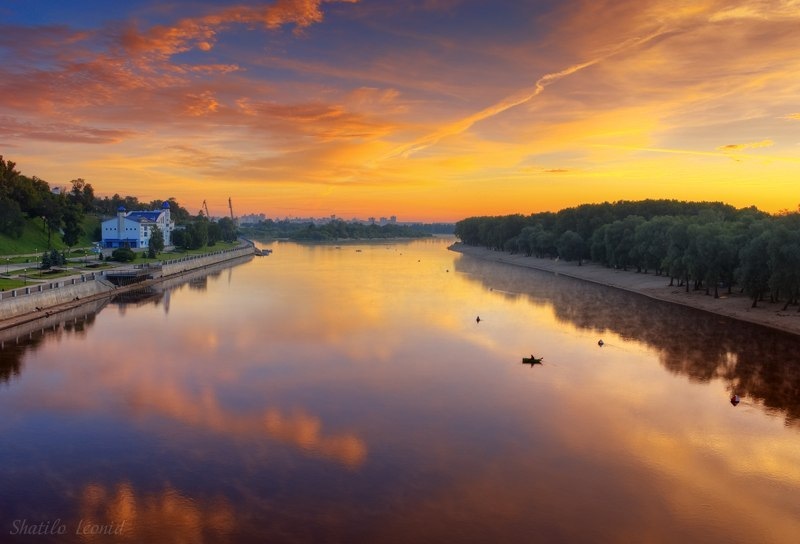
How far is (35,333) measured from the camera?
2231 inches

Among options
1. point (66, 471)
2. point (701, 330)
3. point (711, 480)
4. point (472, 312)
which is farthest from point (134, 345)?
point (701, 330)

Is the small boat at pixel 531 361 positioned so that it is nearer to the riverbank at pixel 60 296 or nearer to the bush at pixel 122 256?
the riverbank at pixel 60 296

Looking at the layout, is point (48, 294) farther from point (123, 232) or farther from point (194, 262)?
point (123, 232)

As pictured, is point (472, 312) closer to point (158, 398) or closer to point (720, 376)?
point (720, 376)

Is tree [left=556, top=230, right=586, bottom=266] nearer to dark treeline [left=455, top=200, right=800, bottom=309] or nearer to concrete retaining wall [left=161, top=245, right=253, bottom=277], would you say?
dark treeline [left=455, top=200, right=800, bottom=309]

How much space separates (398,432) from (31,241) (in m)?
118

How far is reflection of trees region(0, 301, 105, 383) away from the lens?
4497 cm

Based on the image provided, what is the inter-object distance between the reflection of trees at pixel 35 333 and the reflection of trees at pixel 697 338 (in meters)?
51.3

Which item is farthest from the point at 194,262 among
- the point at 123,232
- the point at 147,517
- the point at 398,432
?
the point at 147,517

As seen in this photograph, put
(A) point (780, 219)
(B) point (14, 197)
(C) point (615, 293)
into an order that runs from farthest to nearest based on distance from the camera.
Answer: (B) point (14, 197) → (C) point (615, 293) → (A) point (780, 219)

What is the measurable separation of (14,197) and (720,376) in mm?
135523

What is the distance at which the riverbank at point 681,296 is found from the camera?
62.8 meters

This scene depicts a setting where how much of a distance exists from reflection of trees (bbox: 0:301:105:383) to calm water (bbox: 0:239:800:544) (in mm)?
386

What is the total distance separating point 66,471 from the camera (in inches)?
1027
